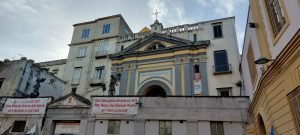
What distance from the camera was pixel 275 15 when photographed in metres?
7.51

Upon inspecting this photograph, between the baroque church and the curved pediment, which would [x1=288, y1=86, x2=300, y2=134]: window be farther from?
the curved pediment

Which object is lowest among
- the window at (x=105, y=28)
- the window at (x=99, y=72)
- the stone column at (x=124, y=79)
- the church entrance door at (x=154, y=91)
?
the church entrance door at (x=154, y=91)

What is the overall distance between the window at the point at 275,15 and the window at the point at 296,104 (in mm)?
2189

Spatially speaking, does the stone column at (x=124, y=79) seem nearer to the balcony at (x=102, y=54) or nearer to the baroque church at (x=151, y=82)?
the baroque church at (x=151, y=82)

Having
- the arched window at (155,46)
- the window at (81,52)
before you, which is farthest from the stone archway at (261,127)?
the window at (81,52)

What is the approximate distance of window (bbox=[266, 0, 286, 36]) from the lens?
7039mm

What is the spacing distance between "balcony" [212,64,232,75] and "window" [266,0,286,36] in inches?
474

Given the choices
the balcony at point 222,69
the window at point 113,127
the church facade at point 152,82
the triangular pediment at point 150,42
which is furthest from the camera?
the triangular pediment at point 150,42

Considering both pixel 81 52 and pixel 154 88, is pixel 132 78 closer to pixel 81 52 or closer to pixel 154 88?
pixel 154 88

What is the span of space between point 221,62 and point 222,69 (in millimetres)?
731

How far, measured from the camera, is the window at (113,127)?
15.2 metres

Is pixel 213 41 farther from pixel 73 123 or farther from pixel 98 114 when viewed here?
pixel 73 123

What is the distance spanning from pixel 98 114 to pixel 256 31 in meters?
11.5

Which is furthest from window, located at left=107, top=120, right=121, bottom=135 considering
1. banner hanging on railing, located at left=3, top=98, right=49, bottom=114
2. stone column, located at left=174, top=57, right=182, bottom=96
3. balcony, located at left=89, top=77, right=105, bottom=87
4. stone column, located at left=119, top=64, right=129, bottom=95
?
balcony, located at left=89, top=77, right=105, bottom=87
